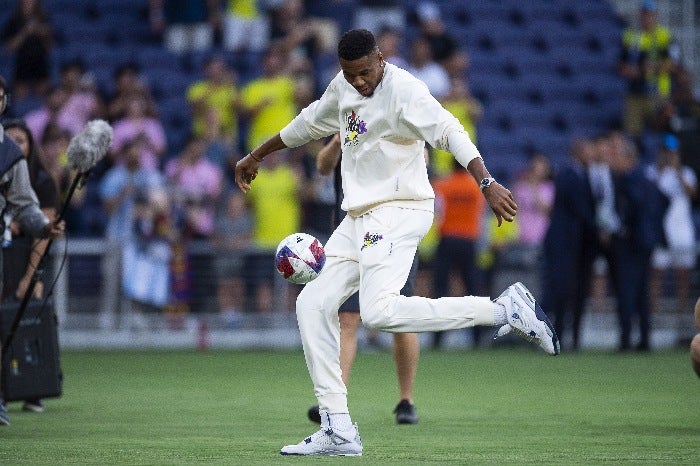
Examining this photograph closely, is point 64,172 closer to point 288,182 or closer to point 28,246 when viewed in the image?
point 288,182

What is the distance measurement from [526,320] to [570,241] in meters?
10.7

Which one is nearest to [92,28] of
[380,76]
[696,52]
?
[696,52]

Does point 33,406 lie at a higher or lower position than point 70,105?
lower

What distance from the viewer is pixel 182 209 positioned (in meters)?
18.9

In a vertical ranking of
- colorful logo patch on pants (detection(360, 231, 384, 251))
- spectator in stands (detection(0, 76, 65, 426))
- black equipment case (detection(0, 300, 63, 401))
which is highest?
spectator in stands (detection(0, 76, 65, 426))

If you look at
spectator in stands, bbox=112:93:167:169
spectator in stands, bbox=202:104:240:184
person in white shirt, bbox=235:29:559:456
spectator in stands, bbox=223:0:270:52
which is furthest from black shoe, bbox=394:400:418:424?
spectator in stands, bbox=223:0:270:52

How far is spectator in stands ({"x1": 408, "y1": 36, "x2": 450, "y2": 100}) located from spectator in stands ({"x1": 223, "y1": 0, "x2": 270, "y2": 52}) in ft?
8.02

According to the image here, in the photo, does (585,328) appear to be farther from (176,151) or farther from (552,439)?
(552,439)

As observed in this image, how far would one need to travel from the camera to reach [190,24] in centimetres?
2169

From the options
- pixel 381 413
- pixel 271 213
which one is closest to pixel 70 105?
pixel 271 213

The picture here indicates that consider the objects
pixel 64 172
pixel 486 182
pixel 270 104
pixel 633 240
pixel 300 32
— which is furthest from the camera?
pixel 300 32

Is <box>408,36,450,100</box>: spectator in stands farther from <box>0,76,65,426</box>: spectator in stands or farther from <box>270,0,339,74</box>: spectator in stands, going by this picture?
<box>0,76,65,426</box>: spectator in stands

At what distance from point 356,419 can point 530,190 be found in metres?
9.91

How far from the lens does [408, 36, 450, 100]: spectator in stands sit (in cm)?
1977
